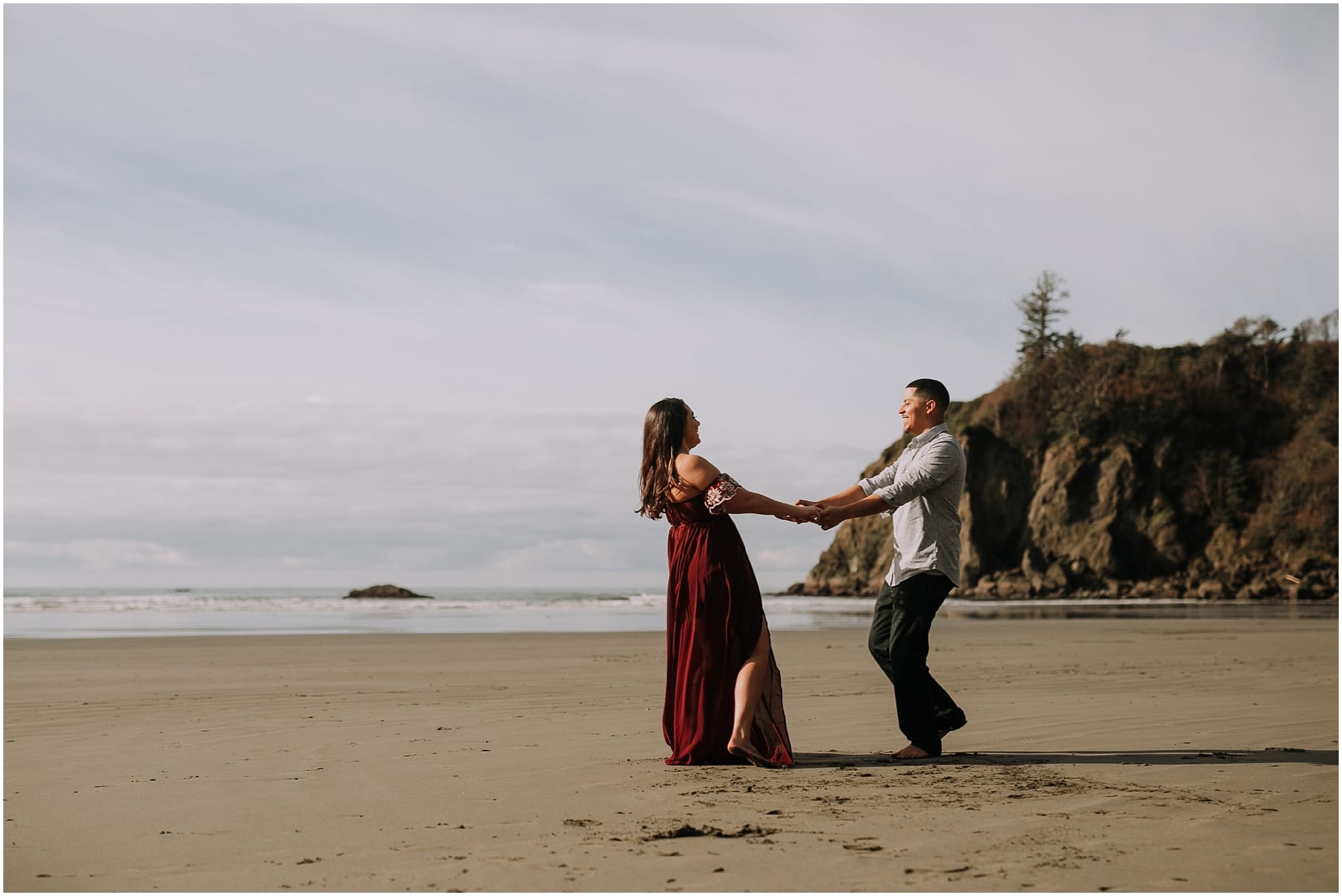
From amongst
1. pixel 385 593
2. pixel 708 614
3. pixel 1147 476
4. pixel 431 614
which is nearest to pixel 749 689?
pixel 708 614

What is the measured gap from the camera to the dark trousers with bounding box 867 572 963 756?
5668mm

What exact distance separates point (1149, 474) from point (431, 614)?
4614cm

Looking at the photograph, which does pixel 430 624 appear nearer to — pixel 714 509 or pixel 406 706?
pixel 406 706

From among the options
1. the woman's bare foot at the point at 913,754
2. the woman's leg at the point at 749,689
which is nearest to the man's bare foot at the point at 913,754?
the woman's bare foot at the point at 913,754

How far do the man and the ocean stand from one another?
52.2 ft

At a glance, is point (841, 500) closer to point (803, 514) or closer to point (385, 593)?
point (803, 514)

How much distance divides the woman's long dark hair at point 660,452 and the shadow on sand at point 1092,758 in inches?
60.9

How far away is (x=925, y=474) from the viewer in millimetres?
5703

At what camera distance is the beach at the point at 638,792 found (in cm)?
349

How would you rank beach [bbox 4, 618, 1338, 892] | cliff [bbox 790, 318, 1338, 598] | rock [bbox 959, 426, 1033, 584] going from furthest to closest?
rock [bbox 959, 426, 1033, 584], cliff [bbox 790, 318, 1338, 598], beach [bbox 4, 618, 1338, 892]

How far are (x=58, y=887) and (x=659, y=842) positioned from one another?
1.90m

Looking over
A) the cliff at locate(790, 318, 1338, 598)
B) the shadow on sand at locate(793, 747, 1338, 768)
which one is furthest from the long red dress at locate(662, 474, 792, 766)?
the cliff at locate(790, 318, 1338, 598)

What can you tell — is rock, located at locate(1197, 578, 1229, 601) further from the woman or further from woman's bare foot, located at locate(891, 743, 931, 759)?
the woman

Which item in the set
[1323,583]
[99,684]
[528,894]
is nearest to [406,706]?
[99,684]
